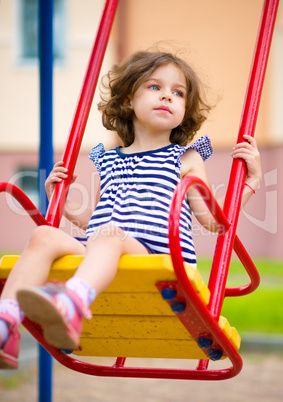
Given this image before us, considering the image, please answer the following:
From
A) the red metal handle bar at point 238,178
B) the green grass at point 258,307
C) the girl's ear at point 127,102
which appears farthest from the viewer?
the green grass at point 258,307

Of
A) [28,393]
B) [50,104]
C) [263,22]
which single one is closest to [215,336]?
[263,22]

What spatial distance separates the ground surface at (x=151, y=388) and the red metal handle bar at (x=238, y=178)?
1895 mm

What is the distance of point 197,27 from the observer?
8.69m

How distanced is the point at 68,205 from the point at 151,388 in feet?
6.80

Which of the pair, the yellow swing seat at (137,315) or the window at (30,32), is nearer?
the yellow swing seat at (137,315)

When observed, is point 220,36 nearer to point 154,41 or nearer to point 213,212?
point 154,41

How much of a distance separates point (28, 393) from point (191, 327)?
2.27m

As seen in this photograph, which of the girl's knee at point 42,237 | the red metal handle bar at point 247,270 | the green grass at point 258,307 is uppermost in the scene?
the girl's knee at point 42,237

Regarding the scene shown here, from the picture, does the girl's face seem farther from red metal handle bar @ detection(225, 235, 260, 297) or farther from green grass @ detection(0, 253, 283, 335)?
green grass @ detection(0, 253, 283, 335)

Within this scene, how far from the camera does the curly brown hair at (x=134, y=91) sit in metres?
1.78

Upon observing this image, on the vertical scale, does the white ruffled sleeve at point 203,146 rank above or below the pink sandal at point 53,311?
above

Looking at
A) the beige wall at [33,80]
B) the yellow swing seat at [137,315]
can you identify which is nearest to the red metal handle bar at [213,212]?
the yellow swing seat at [137,315]

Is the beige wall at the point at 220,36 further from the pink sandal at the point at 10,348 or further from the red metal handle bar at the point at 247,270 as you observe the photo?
the pink sandal at the point at 10,348

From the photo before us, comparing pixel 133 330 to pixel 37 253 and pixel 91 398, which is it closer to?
pixel 37 253
